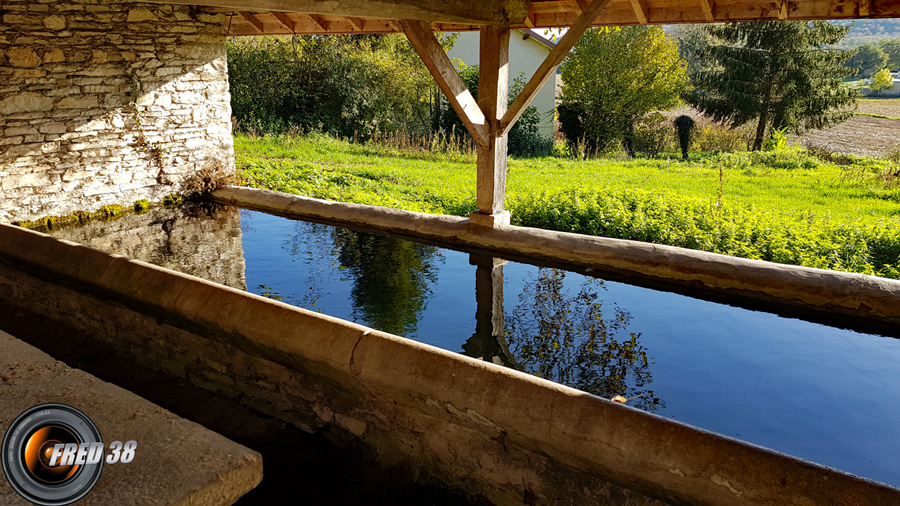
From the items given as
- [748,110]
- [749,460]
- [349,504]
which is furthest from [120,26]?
[748,110]

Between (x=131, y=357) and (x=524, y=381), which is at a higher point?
(x=524, y=381)

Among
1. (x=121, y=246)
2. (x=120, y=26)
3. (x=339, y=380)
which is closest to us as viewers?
(x=339, y=380)

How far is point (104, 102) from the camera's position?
21.9 ft

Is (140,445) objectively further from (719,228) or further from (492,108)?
(719,228)

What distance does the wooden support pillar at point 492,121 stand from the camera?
17.6ft

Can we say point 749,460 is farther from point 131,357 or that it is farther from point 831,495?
point 131,357

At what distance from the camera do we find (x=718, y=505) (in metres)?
1.94

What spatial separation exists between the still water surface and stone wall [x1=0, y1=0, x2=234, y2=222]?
196cm

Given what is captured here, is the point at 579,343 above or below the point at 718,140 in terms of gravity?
below

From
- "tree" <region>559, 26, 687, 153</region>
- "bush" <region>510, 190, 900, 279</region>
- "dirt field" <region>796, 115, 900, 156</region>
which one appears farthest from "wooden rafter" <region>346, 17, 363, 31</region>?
"dirt field" <region>796, 115, 900, 156</region>

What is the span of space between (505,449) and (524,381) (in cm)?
30

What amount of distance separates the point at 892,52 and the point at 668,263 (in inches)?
2388

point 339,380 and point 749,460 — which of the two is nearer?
point 749,460

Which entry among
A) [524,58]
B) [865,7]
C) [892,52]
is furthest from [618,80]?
[892,52]
